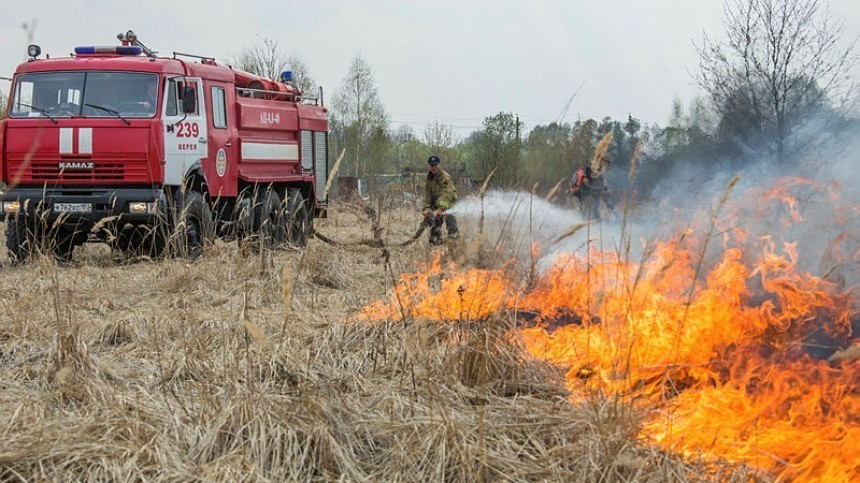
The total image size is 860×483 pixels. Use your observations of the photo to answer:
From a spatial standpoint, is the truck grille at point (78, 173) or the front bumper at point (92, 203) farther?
the truck grille at point (78, 173)

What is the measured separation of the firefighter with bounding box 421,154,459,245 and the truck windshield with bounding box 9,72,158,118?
378 centimetres

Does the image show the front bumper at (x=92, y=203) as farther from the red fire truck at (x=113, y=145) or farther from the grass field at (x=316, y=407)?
the grass field at (x=316, y=407)

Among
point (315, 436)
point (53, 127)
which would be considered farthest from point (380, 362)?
point (53, 127)

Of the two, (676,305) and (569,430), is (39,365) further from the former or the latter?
(676,305)

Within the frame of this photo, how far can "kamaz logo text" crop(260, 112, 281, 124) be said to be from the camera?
12.4 meters

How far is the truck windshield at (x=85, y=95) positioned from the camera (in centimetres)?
1005

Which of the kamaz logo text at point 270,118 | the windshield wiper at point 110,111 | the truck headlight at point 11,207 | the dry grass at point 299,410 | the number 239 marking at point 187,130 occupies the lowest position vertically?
the dry grass at point 299,410

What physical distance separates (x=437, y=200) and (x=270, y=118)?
3.11 metres

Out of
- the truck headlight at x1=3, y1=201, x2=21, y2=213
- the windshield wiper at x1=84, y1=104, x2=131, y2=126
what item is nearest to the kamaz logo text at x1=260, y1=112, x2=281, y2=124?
the windshield wiper at x1=84, y1=104, x2=131, y2=126

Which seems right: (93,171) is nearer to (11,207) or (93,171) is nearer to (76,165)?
(76,165)

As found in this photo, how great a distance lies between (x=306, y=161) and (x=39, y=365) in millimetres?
9342

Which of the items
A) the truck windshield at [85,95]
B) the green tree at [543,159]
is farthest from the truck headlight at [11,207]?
the green tree at [543,159]

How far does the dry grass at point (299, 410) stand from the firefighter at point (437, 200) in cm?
584

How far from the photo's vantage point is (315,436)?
11.4 ft
